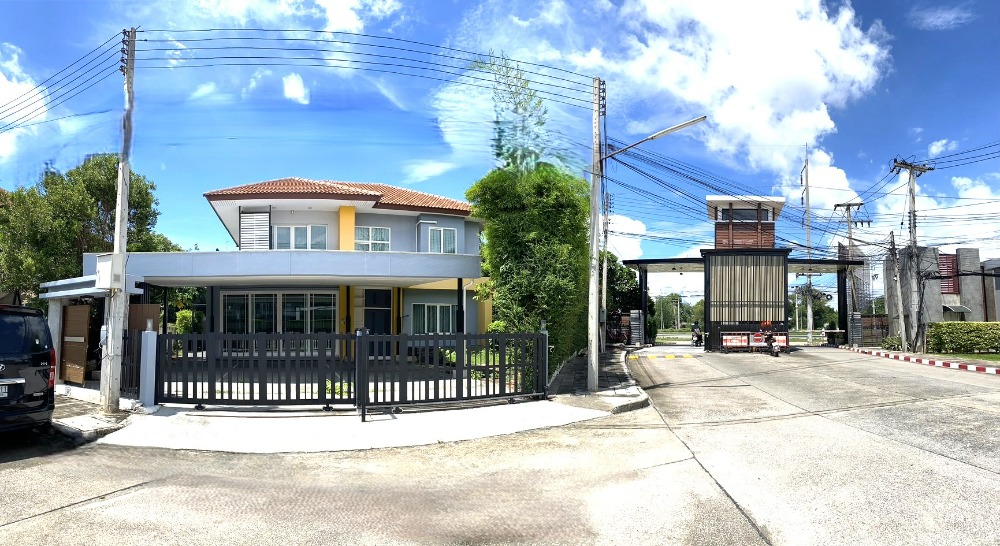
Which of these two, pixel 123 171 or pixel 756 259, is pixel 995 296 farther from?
pixel 123 171

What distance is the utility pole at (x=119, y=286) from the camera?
1056cm

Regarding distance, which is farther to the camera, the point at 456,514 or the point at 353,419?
the point at 353,419

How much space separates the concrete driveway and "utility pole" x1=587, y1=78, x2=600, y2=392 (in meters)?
1.60

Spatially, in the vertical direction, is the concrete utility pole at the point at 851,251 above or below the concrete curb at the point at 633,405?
above

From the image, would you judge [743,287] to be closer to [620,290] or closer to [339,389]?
[620,290]

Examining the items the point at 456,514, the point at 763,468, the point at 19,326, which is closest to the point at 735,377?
the point at 763,468

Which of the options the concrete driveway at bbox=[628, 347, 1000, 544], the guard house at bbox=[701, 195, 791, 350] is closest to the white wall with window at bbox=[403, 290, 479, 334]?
the guard house at bbox=[701, 195, 791, 350]

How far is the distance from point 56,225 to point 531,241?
57.6 feet

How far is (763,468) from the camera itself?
675 cm

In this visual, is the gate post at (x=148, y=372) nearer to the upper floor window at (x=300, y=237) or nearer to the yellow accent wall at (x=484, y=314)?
the upper floor window at (x=300, y=237)

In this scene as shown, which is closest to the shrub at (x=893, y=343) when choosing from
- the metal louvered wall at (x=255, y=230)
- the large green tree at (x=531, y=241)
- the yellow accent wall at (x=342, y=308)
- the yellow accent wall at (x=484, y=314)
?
the yellow accent wall at (x=484, y=314)

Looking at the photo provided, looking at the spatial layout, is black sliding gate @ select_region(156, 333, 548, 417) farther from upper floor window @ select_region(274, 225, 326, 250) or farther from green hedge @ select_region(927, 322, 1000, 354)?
green hedge @ select_region(927, 322, 1000, 354)

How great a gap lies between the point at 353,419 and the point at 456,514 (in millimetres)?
4999

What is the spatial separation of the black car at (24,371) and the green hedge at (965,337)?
32.0 meters
